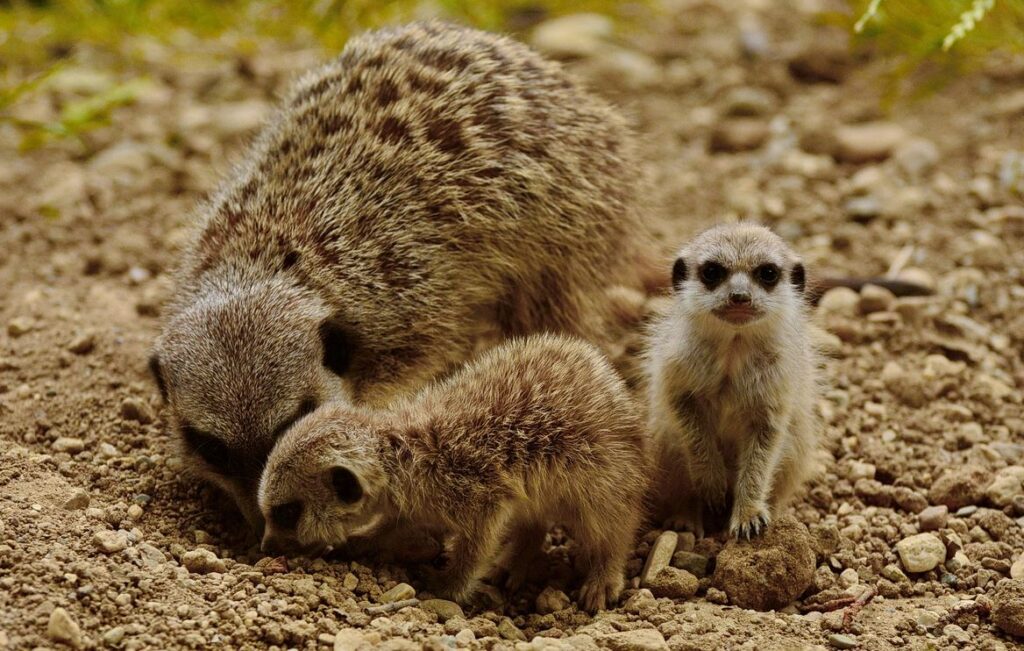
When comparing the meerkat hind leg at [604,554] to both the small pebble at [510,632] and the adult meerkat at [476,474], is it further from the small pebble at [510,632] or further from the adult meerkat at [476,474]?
the small pebble at [510,632]

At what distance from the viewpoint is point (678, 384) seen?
12.4 ft

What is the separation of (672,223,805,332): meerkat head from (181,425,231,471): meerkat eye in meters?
1.62

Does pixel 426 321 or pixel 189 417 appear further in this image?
pixel 426 321

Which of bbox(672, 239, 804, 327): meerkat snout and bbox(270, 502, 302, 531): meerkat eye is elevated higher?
bbox(672, 239, 804, 327): meerkat snout

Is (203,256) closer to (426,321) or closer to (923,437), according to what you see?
(426,321)

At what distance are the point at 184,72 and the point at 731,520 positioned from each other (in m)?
5.26

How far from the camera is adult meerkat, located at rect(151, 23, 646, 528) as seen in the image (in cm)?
369

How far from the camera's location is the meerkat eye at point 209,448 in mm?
3625

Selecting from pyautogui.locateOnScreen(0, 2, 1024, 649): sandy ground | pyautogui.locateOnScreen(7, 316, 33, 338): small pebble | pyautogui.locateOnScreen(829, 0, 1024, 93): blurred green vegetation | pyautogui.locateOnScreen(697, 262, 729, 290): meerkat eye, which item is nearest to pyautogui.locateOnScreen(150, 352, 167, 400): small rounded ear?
pyautogui.locateOnScreen(0, 2, 1024, 649): sandy ground

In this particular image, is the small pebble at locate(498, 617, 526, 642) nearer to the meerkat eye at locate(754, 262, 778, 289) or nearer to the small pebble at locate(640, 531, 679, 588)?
the small pebble at locate(640, 531, 679, 588)

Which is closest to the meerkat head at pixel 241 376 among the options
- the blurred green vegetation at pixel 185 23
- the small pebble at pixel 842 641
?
the small pebble at pixel 842 641

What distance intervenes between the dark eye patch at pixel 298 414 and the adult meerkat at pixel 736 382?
1.22 meters

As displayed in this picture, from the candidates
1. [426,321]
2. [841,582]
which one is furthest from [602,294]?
Answer: [841,582]

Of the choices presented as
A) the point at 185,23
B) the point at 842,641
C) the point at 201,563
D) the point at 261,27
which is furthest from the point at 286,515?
the point at 185,23
